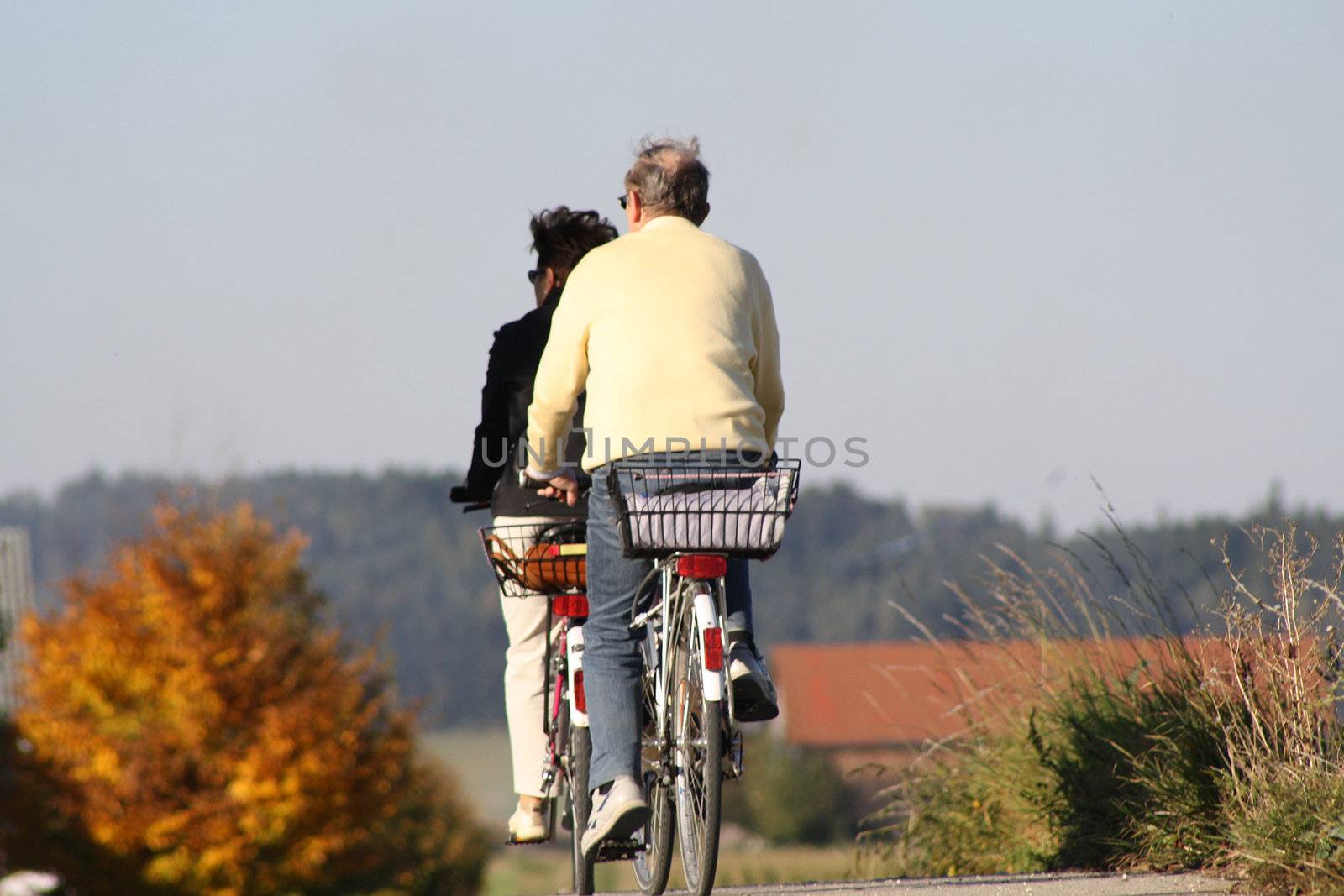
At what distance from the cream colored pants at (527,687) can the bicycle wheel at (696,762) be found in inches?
38.2

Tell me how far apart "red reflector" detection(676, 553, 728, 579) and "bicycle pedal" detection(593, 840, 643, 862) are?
0.80 metres

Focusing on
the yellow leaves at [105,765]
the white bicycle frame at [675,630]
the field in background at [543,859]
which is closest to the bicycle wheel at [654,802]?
the white bicycle frame at [675,630]

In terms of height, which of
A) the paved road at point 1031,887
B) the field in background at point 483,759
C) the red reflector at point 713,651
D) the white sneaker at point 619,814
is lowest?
the field in background at point 483,759

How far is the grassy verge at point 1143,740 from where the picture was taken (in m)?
4.37

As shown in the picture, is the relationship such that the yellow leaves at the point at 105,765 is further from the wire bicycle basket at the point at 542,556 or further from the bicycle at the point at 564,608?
the wire bicycle basket at the point at 542,556

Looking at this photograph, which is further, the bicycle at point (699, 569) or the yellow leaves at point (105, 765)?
the yellow leaves at point (105, 765)

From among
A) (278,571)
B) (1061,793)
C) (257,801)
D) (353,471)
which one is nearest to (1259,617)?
(1061,793)

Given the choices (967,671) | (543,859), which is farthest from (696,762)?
(543,859)

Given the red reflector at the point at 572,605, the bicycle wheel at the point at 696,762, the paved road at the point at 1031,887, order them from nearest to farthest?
A: 1. the bicycle wheel at the point at 696,762
2. the paved road at the point at 1031,887
3. the red reflector at the point at 572,605

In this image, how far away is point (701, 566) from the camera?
3938mm

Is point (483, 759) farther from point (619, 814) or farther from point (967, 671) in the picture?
point (619, 814)

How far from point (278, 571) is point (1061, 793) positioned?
33.1 metres

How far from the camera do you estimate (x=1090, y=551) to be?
6000mm

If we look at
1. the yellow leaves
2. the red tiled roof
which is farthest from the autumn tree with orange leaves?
the red tiled roof
